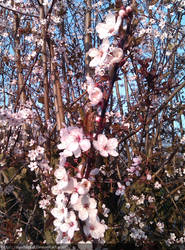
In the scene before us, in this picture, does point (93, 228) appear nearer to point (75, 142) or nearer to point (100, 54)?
point (75, 142)

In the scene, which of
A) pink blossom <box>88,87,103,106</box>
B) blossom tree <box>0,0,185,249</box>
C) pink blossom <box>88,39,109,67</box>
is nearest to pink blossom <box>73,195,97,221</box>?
blossom tree <box>0,0,185,249</box>

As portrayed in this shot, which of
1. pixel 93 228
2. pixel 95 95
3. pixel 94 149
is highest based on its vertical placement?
pixel 95 95

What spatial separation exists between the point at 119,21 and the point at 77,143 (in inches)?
19.9

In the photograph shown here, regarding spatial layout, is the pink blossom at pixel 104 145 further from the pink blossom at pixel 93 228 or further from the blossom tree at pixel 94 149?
the pink blossom at pixel 93 228

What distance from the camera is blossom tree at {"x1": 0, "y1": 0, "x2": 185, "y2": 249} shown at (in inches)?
35.5

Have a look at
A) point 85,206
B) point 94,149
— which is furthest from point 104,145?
point 85,206

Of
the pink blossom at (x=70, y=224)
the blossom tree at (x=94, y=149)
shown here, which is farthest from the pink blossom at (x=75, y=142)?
the pink blossom at (x=70, y=224)

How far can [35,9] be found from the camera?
11.6 ft

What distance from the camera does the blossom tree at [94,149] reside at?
902mm

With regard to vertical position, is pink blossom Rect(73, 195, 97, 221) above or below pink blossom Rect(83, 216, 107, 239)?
above

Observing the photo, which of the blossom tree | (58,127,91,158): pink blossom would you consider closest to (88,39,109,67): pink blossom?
the blossom tree

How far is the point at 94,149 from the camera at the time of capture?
35.4 inches

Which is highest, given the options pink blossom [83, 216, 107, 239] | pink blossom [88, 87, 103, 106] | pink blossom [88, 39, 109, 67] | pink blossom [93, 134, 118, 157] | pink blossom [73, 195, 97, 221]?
pink blossom [88, 39, 109, 67]

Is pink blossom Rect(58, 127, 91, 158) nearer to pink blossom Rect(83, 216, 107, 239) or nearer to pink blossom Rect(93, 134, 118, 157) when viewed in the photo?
pink blossom Rect(93, 134, 118, 157)
